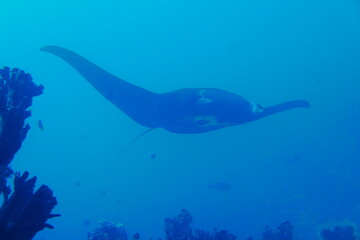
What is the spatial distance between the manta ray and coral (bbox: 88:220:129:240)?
4.82 meters

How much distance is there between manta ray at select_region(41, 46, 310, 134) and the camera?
8.04 meters

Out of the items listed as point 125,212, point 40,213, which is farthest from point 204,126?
point 125,212

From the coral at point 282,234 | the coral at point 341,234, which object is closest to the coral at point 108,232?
the coral at point 282,234

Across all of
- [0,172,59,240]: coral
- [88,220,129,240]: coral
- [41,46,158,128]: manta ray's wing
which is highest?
[41,46,158,128]: manta ray's wing

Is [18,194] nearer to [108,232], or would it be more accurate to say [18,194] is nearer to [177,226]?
[177,226]

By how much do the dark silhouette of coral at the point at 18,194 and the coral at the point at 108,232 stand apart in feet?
27.8

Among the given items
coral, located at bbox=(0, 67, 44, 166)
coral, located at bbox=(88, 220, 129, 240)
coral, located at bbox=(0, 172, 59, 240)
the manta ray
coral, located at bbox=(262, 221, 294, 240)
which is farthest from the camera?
coral, located at bbox=(262, 221, 294, 240)

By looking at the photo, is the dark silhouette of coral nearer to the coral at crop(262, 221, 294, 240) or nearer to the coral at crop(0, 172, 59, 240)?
the coral at crop(0, 172, 59, 240)

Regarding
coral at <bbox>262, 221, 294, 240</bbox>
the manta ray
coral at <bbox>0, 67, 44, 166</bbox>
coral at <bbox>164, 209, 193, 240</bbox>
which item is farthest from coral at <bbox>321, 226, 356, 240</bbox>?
coral at <bbox>0, 67, 44, 166</bbox>

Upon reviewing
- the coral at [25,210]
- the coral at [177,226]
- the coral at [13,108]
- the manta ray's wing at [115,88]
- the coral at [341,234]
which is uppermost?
the coral at [341,234]

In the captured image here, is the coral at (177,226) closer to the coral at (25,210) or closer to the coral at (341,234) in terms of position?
the coral at (341,234)

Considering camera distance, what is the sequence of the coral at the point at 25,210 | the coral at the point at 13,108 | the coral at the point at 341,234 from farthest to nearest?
the coral at the point at 341,234, the coral at the point at 13,108, the coral at the point at 25,210

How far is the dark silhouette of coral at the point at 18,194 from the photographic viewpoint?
10.2ft

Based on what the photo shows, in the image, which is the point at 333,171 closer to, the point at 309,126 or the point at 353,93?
the point at 309,126
